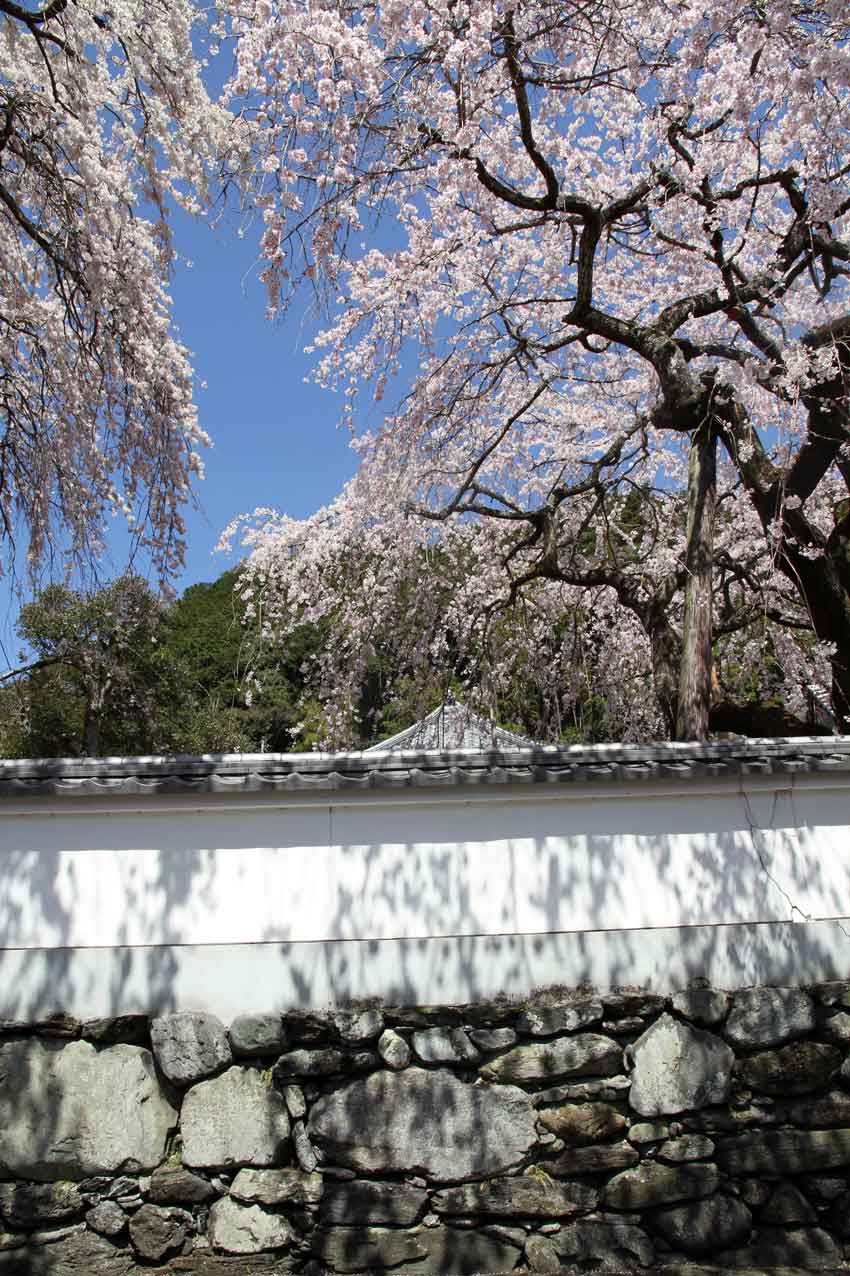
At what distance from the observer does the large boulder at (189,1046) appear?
3.67 metres

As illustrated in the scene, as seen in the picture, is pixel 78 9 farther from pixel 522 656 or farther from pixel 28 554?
pixel 522 656

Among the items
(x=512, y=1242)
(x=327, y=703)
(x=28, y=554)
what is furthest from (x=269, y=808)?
(x=327, y=703)

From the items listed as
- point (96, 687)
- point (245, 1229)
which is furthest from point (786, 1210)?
point (96, 687)

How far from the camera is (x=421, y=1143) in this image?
12.0 feet

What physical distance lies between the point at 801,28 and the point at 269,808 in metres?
4.23

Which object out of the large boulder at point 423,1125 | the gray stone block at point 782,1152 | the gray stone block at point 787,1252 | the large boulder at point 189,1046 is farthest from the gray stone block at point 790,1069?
the large boulder at point 189,1046

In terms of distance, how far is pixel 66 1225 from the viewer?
3.54 meters

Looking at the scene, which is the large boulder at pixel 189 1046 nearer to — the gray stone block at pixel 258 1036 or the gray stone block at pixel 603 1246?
the gray stone block at pixel 258 1036

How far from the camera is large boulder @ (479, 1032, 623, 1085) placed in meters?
3.76

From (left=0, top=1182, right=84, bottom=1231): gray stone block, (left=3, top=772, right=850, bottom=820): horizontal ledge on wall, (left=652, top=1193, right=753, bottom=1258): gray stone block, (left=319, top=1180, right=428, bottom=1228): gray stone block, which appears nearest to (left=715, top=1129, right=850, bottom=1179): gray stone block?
(left=652, top=1193, right=753, bottom=1258): gray stone block

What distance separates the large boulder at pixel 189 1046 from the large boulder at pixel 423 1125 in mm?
405

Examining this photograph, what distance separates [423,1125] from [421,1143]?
0.06 meters

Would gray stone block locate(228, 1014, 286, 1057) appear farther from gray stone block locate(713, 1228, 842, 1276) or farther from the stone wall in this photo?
gray stone block locate(713, 1228, 842, 1276)

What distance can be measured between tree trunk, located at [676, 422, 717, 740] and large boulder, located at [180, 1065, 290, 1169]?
9.40 ft
